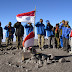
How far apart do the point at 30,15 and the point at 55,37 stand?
13.7 ft

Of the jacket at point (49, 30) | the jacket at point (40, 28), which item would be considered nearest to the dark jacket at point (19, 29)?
the jacket at point (40, 28)

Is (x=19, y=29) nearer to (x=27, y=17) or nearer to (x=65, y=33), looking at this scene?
(x=27, y=17)

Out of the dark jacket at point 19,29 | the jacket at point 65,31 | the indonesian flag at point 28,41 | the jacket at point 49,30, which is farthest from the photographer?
the jacket at point 49,30

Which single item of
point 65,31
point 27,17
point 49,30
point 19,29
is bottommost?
point 65,31

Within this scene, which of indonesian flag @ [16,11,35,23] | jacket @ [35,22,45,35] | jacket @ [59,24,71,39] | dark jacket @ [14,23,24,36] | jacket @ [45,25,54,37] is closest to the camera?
indonesian flag @ [16,11,35,23]

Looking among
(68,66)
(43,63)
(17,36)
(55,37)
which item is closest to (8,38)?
(17,36)

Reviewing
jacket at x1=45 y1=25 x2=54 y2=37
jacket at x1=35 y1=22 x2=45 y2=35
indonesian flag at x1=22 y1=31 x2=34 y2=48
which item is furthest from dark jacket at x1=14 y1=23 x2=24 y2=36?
indonesian flag at x1=22 y1=31 x2=34 y2=48

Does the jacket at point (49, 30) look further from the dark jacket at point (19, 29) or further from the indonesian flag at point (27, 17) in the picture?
the indonesian flag at point (27, 17)

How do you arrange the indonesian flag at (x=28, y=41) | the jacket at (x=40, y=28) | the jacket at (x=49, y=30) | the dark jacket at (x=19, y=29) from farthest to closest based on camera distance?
the jacket at (x=49, y=30) → the jacket at (x=40, y=28) → the dark jacket at (x=19, y=29) → the indonesian flag at (x=28, y=41)

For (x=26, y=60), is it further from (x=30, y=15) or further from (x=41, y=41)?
(x=41, y=41)

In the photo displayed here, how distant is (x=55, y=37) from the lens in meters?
10.8

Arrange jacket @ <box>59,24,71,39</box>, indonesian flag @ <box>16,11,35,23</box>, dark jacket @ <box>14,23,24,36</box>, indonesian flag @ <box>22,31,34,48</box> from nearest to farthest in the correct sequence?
indonesian flag @ <box>22,31,34,48</box> < indonesian flag @ <box>16,11,35,23</box> < jacket @ <box>59,24,71,39</box> < dark jacket @ <box>14,23,24,36</box>

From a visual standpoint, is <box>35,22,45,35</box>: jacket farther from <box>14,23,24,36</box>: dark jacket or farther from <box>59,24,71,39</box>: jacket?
<box>59,24,71,39</box>: jacket

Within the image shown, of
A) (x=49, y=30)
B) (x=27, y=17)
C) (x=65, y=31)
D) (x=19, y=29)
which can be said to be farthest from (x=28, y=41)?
(x=49, y=30)
